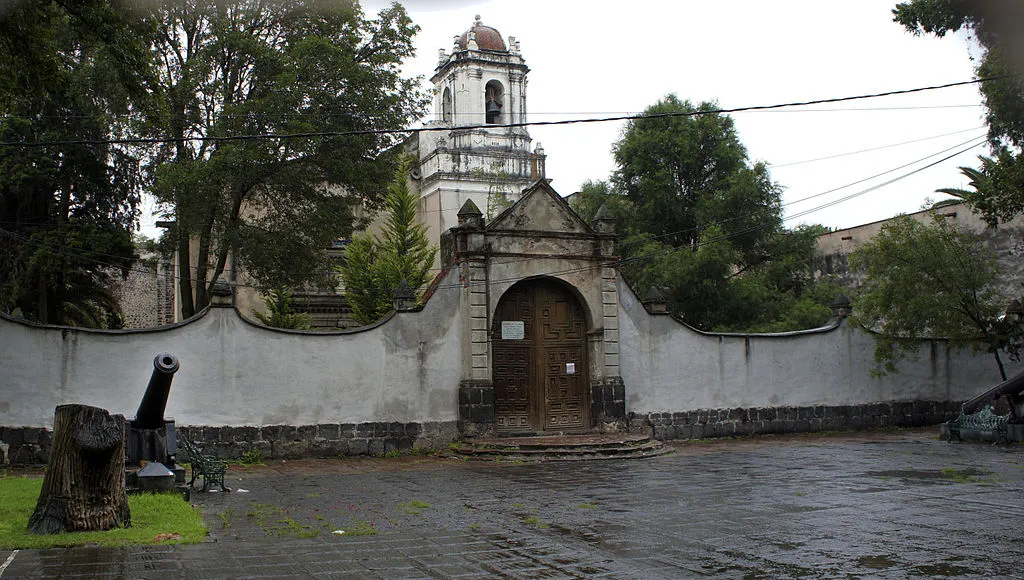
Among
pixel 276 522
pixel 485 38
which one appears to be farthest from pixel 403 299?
pixel 485 38

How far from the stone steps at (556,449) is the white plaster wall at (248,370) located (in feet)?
3.47

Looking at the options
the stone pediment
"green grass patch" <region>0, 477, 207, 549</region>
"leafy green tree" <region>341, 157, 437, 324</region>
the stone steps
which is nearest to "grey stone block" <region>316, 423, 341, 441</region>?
the stone steps

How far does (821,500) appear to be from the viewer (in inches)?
397

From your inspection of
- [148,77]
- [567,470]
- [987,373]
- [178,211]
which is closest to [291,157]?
[178,211]

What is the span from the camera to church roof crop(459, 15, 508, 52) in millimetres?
40375

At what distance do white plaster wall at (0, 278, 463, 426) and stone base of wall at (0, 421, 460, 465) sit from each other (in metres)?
0.14

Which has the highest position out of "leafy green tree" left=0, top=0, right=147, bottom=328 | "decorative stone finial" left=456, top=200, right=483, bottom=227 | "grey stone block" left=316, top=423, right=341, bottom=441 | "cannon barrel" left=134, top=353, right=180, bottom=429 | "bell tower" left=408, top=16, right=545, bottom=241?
"bell tower" left=408, top=16, right=545, bottom=241

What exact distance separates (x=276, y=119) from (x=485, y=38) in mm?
22137

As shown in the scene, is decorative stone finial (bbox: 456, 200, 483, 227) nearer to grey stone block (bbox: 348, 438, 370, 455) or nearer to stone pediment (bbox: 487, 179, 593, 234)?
stone pediment (bbox: 487, 179, 593, 234)

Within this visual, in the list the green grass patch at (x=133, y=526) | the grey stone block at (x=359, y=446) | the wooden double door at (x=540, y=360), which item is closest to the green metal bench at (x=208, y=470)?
the green grass patch at (x=133, y=526)

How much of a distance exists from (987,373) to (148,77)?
795 inches

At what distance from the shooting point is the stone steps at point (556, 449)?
15.7 meters

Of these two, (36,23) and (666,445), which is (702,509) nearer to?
(666,445)

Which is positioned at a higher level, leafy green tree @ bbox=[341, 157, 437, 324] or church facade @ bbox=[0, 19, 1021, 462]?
leafy green tree @ bbox=[341, 157, 437, 324]
